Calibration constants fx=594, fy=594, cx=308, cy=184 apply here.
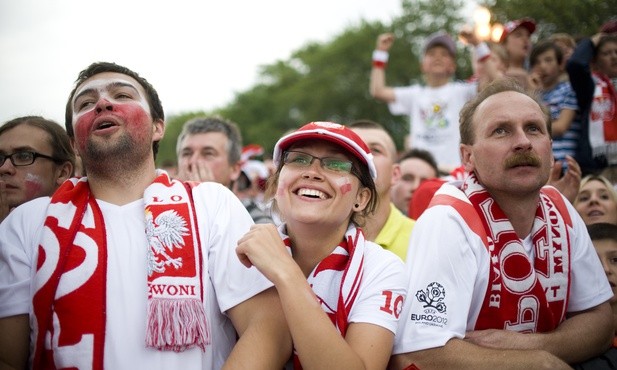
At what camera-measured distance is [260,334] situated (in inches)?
97.7

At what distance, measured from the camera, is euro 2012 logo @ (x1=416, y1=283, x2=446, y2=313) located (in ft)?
9.23

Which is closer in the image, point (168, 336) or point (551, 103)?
point (168, 336)

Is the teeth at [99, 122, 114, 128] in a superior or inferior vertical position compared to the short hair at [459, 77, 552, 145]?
inferior

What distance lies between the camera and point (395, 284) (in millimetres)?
2721

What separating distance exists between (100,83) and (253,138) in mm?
47719

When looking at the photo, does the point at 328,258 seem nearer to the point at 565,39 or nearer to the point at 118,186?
the point at 118,186

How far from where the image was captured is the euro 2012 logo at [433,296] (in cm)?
281

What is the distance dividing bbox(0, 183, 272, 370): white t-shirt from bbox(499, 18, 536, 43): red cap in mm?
4578

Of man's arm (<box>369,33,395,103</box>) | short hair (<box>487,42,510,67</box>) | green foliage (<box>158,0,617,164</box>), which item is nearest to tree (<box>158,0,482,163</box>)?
green foliage (<box>158,0,617,164</box>)

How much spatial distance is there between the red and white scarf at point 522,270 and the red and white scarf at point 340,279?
632 mm

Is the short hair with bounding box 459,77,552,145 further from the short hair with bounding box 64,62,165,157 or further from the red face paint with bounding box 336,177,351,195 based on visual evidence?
the short hair with bounding box 64,62,165,157

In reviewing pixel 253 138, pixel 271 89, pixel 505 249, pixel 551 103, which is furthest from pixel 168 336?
pixel 271 89

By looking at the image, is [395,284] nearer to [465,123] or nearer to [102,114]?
[465,123]

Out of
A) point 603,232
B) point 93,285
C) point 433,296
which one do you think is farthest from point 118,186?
point 603,232
